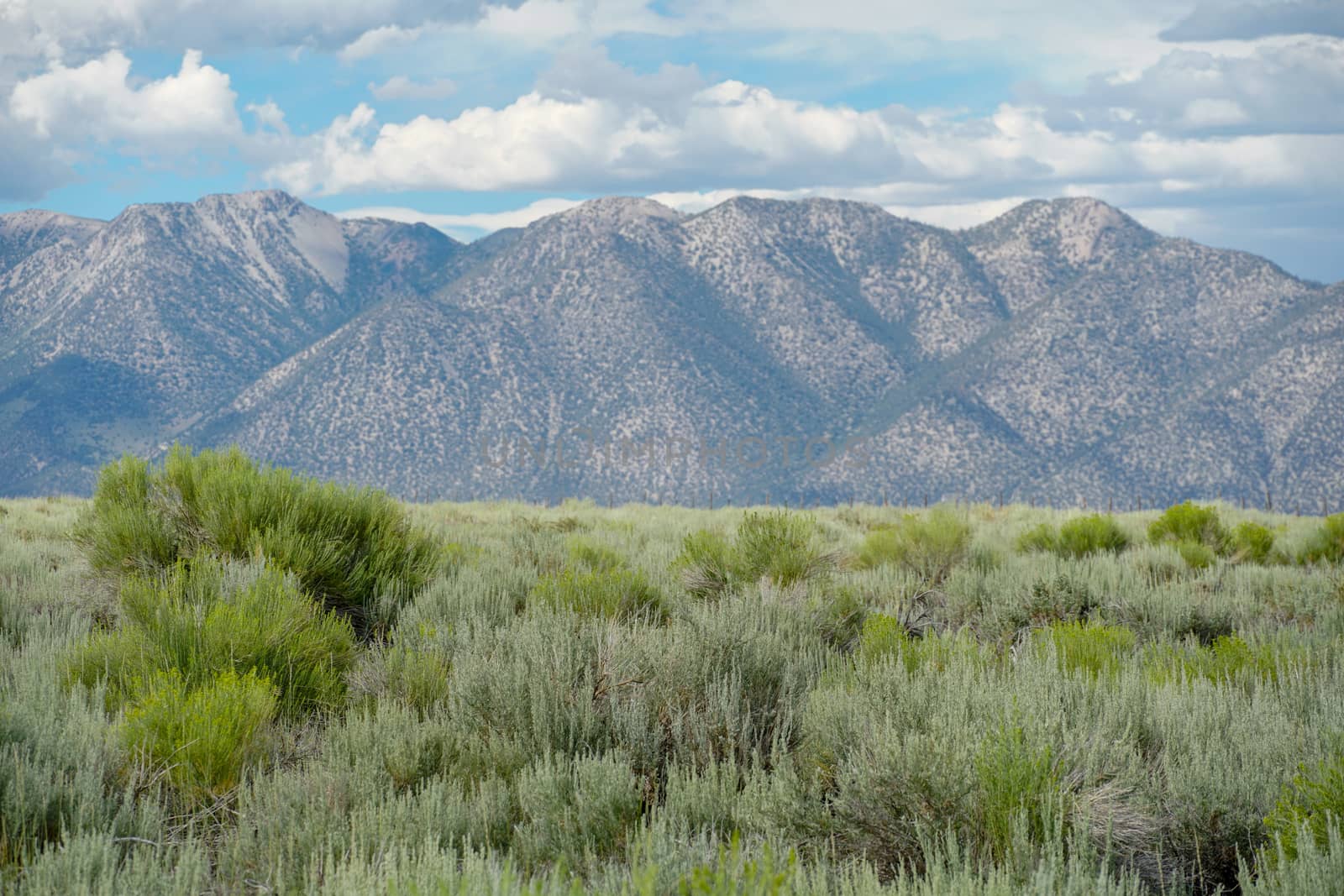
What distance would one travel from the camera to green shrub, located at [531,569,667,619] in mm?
6328

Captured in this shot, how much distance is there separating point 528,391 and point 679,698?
329ft

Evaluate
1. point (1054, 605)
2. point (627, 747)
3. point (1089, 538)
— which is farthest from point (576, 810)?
point (1089, 538)

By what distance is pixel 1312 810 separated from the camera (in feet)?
10.6

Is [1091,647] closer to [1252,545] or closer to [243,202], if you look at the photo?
[1252,545]

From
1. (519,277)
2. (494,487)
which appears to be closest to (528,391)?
(494,487)

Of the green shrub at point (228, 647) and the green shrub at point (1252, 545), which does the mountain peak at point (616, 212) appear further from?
the green shrub at point (228, 647)

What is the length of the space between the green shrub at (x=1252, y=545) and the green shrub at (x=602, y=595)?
762cm

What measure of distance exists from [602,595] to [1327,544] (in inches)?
354

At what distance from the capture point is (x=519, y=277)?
122875 millimetres

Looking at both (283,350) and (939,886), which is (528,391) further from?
(939,886)

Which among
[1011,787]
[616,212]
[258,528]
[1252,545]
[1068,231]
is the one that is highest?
[616,212]

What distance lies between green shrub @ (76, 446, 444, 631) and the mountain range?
69639 millimetres

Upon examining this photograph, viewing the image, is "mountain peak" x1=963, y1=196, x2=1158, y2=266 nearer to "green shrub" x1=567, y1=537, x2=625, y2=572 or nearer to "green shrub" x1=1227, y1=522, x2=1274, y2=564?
"green shrub" x1=1227, y1=522, x2=1274, y2=564

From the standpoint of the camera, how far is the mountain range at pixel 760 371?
86.5 meters
